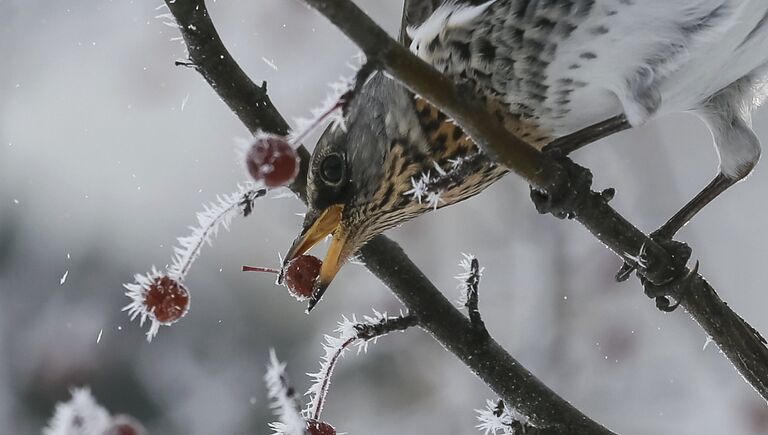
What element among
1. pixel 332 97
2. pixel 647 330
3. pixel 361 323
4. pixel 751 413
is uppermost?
pixel 332 97

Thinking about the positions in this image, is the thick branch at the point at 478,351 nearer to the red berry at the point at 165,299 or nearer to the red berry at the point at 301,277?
the red berry at the point at 301,277

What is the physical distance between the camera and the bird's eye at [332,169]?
1129 millimetres

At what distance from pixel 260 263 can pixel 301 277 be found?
1.87 meters

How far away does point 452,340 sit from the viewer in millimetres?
1004

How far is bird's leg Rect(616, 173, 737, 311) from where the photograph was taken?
103 centimetres

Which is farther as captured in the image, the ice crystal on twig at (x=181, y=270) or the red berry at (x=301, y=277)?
the red berry at (x=301, y=277)

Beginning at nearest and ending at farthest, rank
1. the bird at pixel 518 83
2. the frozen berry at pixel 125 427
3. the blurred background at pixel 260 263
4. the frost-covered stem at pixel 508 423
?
the frozen berry at pixel 125 427
the frost-covered stem at pixel 508 423
the bird at pixel 518 83
the blurred background at pixel 260 263

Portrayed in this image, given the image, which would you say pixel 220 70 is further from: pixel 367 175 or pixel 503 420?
pixel 503 420

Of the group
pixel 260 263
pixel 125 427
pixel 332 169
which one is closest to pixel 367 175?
pixel 332 169

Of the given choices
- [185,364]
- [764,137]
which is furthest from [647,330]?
[185,364]

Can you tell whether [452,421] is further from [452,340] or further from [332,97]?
[332,97]

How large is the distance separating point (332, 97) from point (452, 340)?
48 cm

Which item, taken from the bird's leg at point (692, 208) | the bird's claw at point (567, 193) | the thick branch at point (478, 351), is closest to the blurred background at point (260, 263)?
the bird's leg at point (692, 208)

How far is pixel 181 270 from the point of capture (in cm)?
88
